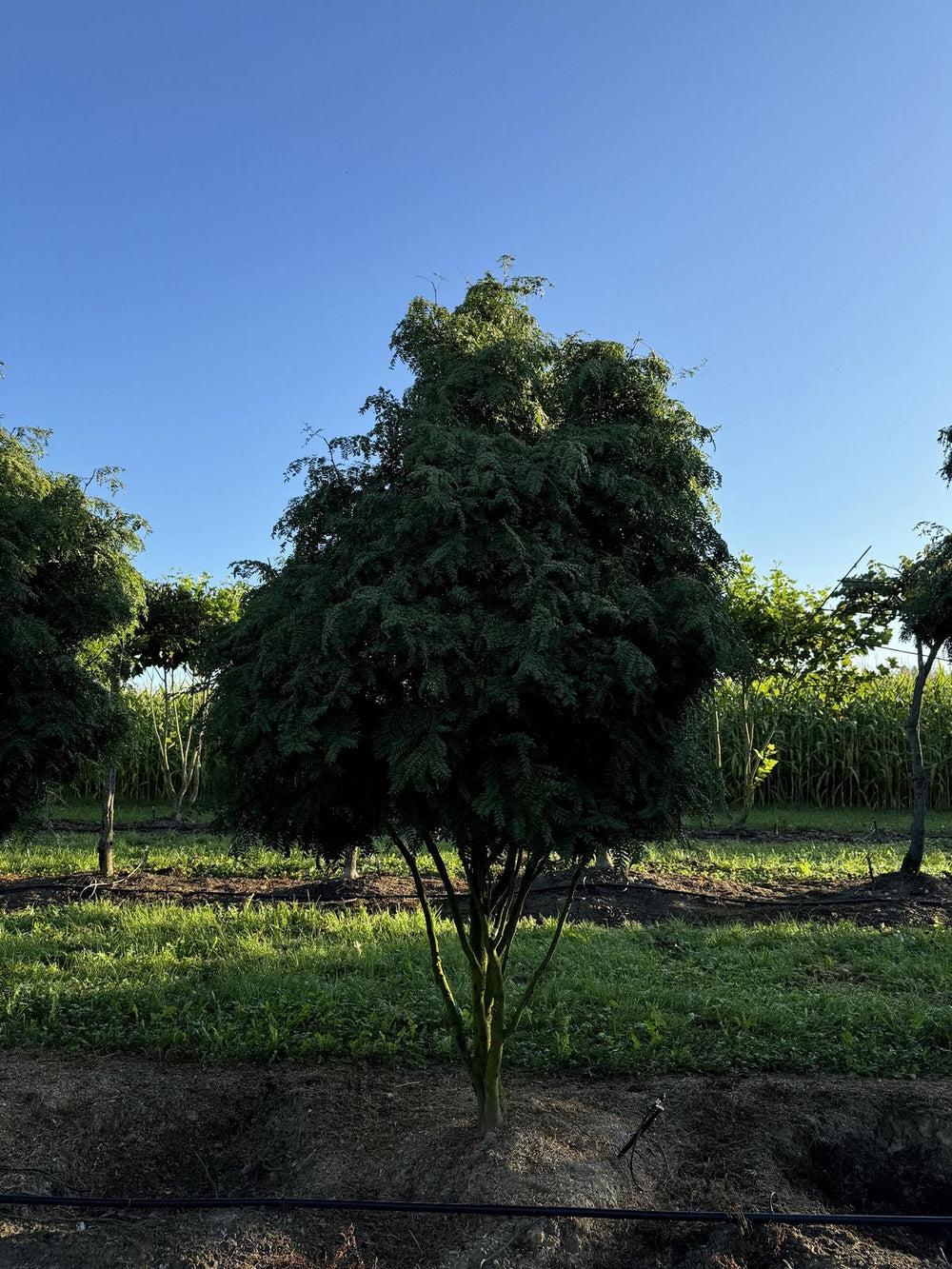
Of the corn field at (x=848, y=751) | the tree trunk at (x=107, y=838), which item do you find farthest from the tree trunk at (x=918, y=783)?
the tree trunk at (x=107, y=838)

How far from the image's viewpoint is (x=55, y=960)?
280 inches

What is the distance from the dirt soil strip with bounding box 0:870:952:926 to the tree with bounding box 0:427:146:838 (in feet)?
9.50

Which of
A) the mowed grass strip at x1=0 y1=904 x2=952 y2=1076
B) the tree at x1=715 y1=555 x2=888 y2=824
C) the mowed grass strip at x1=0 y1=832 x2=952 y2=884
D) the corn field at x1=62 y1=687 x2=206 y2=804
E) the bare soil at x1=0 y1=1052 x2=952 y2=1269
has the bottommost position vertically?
the bare soil at x1=0 y1=1052 x2=952 y2=1269

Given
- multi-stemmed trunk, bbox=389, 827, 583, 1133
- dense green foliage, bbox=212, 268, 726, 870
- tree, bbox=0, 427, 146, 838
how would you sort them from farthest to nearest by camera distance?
tree, bbox=0, 427, 146, 838
multi-stemmed trunk, bbox=389, 827, 583, 1133
dense green foliage, bbox=212, 268, 726, 870

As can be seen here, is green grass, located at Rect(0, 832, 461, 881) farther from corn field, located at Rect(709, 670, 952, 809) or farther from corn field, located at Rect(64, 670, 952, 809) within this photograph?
corn field, located at Rect(709, 670, 952, 809)

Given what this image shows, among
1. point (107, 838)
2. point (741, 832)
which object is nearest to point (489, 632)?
point (107, 838)

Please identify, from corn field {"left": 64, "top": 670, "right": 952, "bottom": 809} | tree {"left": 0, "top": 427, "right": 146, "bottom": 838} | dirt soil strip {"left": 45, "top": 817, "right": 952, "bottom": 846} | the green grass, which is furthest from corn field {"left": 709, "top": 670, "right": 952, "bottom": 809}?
tree {"left": 0, "top": 427, "right": 146, "bottom": 838}

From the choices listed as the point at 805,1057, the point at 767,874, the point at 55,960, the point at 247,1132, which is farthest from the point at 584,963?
the point at 767,874

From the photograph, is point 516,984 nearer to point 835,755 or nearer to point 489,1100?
point 489,1100

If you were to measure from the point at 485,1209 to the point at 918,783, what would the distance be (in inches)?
349

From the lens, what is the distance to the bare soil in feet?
12.0

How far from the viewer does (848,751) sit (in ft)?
62.1

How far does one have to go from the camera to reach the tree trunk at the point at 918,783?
33.3 feet

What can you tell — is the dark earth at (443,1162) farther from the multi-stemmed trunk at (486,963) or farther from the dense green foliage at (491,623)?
the dense green foliage at (491,623)
